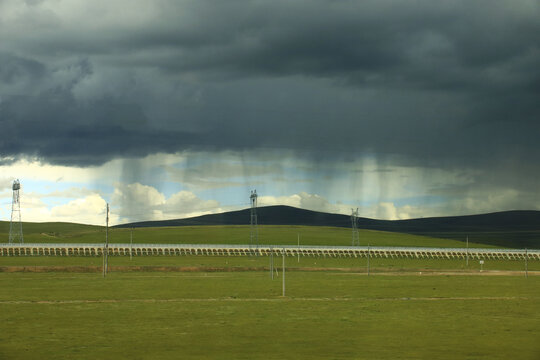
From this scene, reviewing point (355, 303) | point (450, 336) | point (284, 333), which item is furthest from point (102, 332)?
point (355, 303)

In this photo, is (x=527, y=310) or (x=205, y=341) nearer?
(x=205, y=341)

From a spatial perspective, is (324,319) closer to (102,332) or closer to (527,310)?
Result: (102,332)

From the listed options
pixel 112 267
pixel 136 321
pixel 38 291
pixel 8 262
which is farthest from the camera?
pixel 8 262

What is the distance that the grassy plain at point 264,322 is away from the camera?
3728 cm

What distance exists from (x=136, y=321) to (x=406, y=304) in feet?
86.2

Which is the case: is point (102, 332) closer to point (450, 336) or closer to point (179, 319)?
point (179, 319)

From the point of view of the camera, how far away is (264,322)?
1932 inches

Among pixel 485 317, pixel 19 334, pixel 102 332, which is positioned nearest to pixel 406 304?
pixel 485 317

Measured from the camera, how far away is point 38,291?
7462 cm

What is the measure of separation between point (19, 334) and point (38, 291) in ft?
109

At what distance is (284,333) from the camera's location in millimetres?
43719

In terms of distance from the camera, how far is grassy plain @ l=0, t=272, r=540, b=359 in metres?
37.3

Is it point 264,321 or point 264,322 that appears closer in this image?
point 264,322

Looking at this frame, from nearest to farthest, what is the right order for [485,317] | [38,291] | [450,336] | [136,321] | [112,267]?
[450,336], [136,321], [485,317], [38,291], [112,267]
